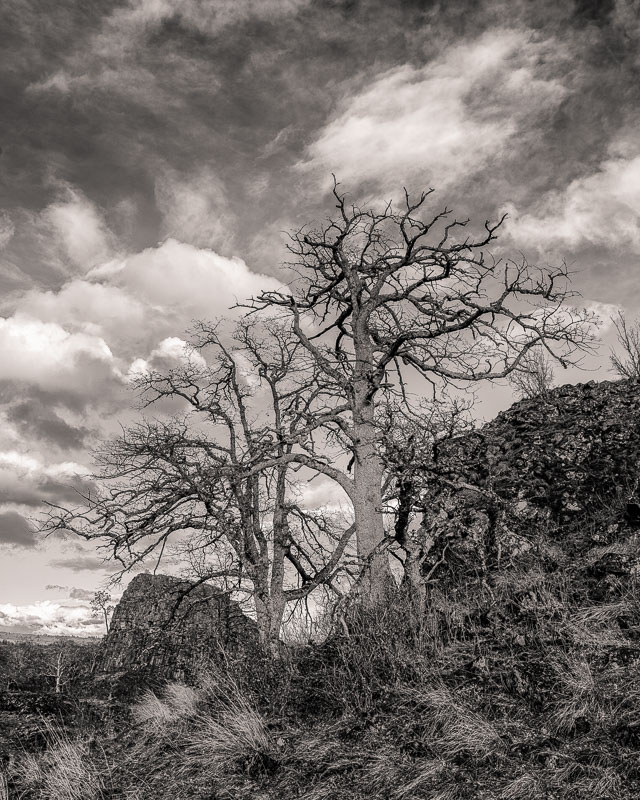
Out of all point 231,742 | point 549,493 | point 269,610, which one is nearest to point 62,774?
point 231,742

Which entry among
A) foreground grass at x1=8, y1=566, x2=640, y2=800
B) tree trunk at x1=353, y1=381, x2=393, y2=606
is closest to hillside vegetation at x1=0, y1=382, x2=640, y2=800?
foreground grass at x1=8, y1=566, x2=640, y2=800

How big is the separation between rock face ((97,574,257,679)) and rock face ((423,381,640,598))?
4.23 meters

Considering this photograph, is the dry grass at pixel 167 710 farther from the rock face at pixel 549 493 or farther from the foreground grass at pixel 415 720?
the rock face at pixel 549 493

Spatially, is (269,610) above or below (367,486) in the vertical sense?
below

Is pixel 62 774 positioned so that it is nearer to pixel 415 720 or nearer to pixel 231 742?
pixel 231 742

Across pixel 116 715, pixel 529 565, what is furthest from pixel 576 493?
pixel 116 715

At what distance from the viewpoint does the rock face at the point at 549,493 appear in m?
8.34

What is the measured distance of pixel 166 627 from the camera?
1409 centimetres

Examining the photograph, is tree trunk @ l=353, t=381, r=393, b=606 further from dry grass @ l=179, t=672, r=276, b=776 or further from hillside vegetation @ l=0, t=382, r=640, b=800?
dry grass @ l=179, t=672, r=276, b=776

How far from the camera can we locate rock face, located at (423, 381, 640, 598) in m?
8.34

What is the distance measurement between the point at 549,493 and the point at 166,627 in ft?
29.2

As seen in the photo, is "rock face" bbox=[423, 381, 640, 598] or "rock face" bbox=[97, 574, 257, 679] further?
"rock face" bbox=[97, 574, 257, 679]

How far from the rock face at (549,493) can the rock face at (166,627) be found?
423 centimetres

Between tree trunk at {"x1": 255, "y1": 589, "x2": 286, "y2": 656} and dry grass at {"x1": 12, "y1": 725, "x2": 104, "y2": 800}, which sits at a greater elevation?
tree trunk at {"x1": 255, "y1": 589, "x2": 286, "y2": 656}
